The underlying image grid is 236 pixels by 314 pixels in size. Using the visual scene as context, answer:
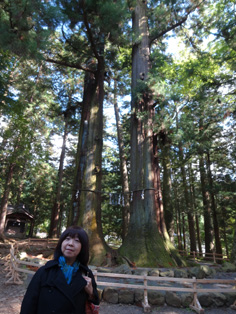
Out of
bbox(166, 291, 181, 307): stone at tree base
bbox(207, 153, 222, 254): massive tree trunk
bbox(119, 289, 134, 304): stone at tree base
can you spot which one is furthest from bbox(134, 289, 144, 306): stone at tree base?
bbox(207, 153, 222, 254): massive tree trunk

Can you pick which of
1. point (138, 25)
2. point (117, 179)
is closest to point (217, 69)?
point (138, 25)

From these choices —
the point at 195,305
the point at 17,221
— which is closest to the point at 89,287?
the point at 195,305

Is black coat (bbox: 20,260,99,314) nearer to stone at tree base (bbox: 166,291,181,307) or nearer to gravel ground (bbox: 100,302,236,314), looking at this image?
gravel ground (bbox: 100,302,236,314)

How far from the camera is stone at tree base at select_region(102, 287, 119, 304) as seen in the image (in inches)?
197

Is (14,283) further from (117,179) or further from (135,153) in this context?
(117,179)

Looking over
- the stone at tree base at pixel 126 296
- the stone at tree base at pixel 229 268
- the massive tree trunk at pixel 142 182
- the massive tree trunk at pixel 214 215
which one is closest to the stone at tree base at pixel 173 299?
the stone at tree base at pixel 126 296

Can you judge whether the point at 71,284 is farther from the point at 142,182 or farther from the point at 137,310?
the point at 142,182

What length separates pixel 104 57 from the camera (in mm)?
11383

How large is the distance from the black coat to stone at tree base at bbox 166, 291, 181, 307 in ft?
14.1

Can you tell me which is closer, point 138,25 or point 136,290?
point 136,290

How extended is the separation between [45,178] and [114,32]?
16.8 metres

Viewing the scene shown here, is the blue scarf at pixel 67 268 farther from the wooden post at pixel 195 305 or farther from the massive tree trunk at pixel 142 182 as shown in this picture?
the massive tree trunk at pixel 142 182

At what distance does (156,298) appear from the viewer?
16.3 feet

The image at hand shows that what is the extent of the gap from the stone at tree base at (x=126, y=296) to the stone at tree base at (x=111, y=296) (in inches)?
3.7
